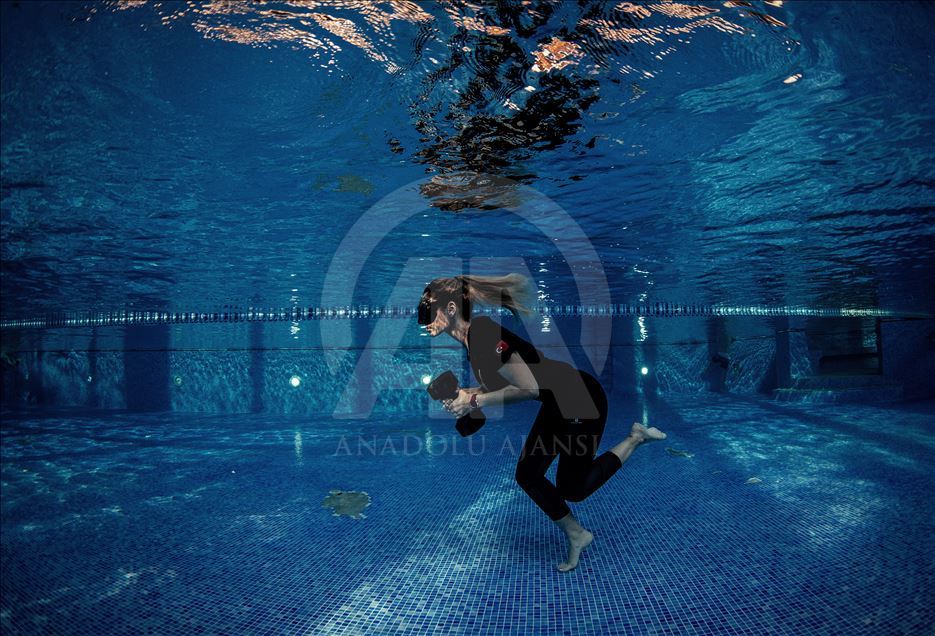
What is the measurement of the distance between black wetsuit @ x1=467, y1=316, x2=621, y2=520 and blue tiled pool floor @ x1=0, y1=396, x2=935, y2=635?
999 mm

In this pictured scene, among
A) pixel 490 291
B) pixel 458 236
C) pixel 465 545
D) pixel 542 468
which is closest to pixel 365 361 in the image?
pixel 458 236

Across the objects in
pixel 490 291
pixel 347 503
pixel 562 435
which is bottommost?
pixel 347 503

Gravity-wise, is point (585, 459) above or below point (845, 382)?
above

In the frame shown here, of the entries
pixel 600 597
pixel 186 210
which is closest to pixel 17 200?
pixel 186 210

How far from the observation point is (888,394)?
16.6m

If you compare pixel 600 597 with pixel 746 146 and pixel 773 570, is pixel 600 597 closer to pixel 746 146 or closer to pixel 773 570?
pixel 773 570

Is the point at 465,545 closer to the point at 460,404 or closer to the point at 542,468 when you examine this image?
the point at 542,468

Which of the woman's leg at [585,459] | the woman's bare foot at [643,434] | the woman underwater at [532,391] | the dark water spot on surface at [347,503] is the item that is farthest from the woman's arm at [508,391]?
the dark water spot on surface at [347,503]

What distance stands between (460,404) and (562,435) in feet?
3.98

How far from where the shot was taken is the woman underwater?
3.78 meters

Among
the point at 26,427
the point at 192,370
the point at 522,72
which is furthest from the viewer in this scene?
the point at 192,370

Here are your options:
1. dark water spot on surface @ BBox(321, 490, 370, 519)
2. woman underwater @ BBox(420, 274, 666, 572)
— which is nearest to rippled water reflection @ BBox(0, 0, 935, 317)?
woman underwater @ BBox(420, 274, 666, 572)

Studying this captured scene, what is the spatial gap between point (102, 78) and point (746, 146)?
881cm

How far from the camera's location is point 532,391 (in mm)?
3926
